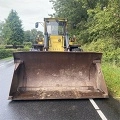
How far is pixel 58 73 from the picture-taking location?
7.72 meters

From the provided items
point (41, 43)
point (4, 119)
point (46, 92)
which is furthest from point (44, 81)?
point (41, 43)

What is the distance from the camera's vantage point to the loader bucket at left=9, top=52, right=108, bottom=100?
7.30 m

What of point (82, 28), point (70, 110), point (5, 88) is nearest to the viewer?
point (70, 110)

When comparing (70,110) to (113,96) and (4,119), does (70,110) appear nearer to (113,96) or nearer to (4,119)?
(4,119)

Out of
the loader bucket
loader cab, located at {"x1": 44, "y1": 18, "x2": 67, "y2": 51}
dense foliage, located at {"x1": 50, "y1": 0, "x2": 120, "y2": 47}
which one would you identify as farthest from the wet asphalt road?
dense foliage, located at {"x1": 50, "y1": 0, "x2": 120, "y2": 47}

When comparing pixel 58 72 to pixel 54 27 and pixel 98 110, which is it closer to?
pixel 98 110

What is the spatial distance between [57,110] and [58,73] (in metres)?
1.95

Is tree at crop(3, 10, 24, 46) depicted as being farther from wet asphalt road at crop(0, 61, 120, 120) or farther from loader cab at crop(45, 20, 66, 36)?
wet asphalt road at crop(0, 61, 120, 120)

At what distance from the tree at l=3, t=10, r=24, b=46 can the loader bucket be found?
4817cm

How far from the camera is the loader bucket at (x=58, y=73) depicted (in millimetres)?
7301

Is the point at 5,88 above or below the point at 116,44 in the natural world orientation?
below

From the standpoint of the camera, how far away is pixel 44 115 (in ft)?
18.2

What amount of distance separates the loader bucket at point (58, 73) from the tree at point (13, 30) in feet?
158

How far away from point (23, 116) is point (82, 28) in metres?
22.6
